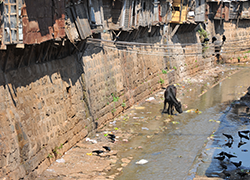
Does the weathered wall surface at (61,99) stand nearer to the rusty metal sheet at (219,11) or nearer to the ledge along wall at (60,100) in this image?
the ledge along wall at (60,100)

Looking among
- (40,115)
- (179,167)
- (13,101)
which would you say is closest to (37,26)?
(13,101)

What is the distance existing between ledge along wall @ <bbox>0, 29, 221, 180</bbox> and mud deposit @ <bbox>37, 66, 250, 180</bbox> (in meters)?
0.50

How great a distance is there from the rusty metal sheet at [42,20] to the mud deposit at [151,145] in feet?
12.1

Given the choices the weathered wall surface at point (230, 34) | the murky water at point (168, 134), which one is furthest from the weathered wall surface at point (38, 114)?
the weathered wall surface at point (230, 34)

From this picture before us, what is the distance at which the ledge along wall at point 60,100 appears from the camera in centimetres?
828

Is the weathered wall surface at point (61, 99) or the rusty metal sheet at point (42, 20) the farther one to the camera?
the weathered wall surface at point (61, 99)

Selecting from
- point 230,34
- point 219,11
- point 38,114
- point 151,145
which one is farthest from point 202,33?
point 38,114

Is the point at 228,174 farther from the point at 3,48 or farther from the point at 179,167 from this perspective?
the point at 3,48

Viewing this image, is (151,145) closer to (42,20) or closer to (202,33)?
(42,20)

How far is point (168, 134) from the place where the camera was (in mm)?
12930

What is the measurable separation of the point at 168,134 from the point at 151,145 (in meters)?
1.33

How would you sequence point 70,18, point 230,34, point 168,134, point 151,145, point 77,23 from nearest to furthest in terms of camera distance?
1. point 70,18
2. point 77,23
3. point 151,145
4. point 168,134
5. point 230,34

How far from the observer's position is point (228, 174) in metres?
8.74

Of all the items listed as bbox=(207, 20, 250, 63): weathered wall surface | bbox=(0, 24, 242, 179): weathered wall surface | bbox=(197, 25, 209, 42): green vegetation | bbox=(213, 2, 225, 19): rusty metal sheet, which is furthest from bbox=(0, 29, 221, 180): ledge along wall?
bbox=(207, 20, 250, 63): weathered wall surface
